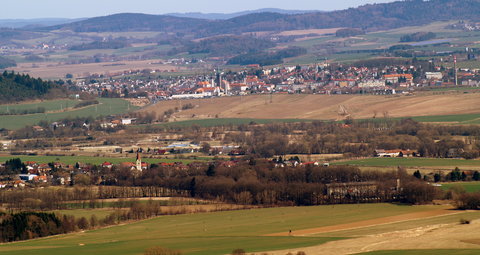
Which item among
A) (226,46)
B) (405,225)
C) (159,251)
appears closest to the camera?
(159,251)

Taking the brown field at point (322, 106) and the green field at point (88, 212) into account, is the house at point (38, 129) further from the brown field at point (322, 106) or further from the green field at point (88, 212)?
the green field at point (88, 212)

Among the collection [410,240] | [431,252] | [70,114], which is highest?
[431,252]

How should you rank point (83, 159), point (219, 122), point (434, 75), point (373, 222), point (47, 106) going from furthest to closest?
point (434, 75), point (47, 106), point (219, 122), point (83, 159), point (373, 222)

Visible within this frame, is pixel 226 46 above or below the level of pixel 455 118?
below

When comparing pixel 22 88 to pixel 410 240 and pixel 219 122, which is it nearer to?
pixel 219 122

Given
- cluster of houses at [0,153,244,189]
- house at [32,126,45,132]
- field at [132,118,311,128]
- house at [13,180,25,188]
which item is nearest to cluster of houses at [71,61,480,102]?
field at [132,118,311,128]

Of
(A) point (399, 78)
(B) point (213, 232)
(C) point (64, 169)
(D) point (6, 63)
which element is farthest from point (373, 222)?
(D) point (6, 63)

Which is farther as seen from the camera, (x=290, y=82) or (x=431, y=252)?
(x=290, y=82)
